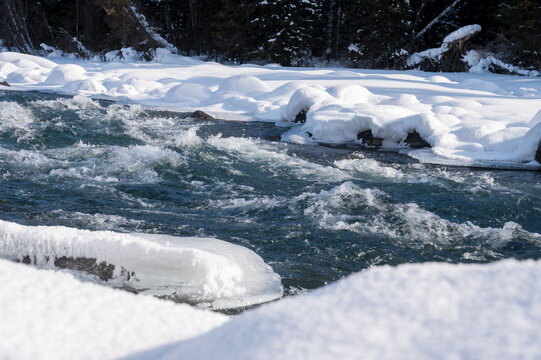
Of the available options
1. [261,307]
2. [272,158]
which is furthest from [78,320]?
[272,158]

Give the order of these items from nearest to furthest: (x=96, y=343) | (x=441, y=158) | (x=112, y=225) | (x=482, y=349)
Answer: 1. (x=482, y=349)
2. (x=96, y=343)
3. (x=112, y=225)
4. (x=441, y=158)

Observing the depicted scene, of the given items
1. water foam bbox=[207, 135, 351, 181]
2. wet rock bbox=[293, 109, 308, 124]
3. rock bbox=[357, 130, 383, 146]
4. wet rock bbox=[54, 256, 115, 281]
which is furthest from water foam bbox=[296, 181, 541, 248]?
wet rock bbox=[293, 109, 308, 124]

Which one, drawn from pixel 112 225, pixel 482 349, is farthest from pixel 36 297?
pixel 112 225

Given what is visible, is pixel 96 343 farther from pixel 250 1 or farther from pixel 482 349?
pixel 250 1

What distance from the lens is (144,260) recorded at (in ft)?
9.82

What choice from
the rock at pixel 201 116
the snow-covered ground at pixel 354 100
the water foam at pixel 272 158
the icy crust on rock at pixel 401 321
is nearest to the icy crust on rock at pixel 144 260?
the icy crust on rock at pixel 401 321

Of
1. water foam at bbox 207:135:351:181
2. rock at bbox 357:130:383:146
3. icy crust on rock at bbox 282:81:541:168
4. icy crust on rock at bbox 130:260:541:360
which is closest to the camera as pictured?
icy crust on rock at bbox 130:260:541:360

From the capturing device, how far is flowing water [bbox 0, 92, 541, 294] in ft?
15.1

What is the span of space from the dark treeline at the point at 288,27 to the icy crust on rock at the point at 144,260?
16324mm

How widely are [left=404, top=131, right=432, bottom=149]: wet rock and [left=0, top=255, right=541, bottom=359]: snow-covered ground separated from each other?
26.4ft

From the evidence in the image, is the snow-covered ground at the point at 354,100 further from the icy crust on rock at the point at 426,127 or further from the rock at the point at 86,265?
the rock at the point at 86,265

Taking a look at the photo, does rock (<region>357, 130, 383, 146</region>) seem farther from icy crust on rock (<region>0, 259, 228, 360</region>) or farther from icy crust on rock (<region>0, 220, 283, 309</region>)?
icy crust on rock (<region>0, 259, 228, 360</region>)

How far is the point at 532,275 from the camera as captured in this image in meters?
1.09

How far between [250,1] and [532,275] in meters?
23.0
